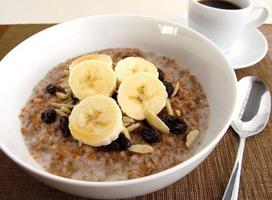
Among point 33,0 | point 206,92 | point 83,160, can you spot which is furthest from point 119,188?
point 33,0

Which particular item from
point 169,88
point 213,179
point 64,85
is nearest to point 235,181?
point 213,179

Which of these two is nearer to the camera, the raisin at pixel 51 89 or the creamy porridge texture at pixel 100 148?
the creamy porridge texture at pixel 100 148

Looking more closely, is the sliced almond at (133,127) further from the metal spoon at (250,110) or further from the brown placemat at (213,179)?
the metal spoon at (250,110)

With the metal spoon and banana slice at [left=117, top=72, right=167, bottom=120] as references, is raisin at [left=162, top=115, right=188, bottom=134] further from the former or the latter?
the metal spoon

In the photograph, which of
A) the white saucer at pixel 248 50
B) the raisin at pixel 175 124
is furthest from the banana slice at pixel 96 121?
the white saucer at pixel 248 50

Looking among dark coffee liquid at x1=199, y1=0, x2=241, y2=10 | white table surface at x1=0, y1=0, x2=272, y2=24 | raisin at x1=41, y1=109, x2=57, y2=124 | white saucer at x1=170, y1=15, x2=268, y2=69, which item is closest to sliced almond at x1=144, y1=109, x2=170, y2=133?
raisin at x1=41, y1=109, x2=57, y2=124

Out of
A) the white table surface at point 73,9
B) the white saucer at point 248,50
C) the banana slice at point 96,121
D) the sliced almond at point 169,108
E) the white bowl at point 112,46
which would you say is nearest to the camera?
the white bowl at point 112,46

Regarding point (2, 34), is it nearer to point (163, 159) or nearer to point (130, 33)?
point (130, 33)
